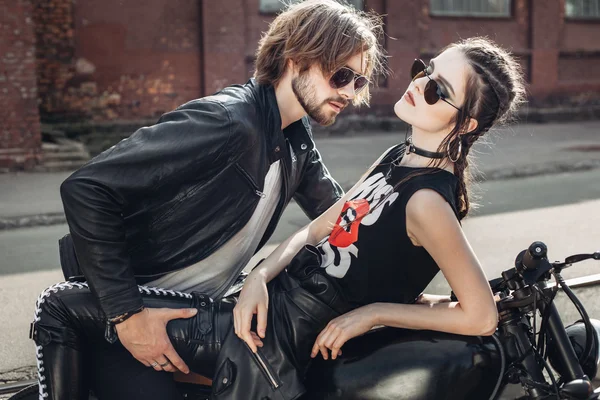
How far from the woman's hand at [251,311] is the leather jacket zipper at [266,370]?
0.8 inches

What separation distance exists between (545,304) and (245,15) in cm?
1351

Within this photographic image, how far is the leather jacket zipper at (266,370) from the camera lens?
225 centimetres

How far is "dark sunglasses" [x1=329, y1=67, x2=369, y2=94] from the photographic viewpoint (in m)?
2.92

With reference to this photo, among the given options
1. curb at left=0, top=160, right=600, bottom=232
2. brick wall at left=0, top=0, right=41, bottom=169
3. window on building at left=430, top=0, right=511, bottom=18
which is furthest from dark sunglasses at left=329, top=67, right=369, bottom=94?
window on building at left=430, top=0, right=511, bottom=18

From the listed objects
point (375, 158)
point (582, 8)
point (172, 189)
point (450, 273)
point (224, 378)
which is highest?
point (582, 8)

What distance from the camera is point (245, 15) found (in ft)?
49.4

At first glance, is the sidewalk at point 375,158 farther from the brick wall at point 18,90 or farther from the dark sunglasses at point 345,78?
the dark sunglasses at point 345,78

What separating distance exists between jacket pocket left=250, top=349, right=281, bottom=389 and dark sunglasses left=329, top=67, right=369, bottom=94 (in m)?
1.11

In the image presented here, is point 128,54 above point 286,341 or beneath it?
above

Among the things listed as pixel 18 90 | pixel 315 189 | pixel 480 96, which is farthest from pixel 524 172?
pixel 480 96

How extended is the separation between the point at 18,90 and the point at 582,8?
1384cm

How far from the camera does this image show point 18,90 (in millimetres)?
11680

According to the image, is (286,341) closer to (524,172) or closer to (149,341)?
(149,341)

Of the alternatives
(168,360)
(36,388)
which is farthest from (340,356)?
(36,388)
